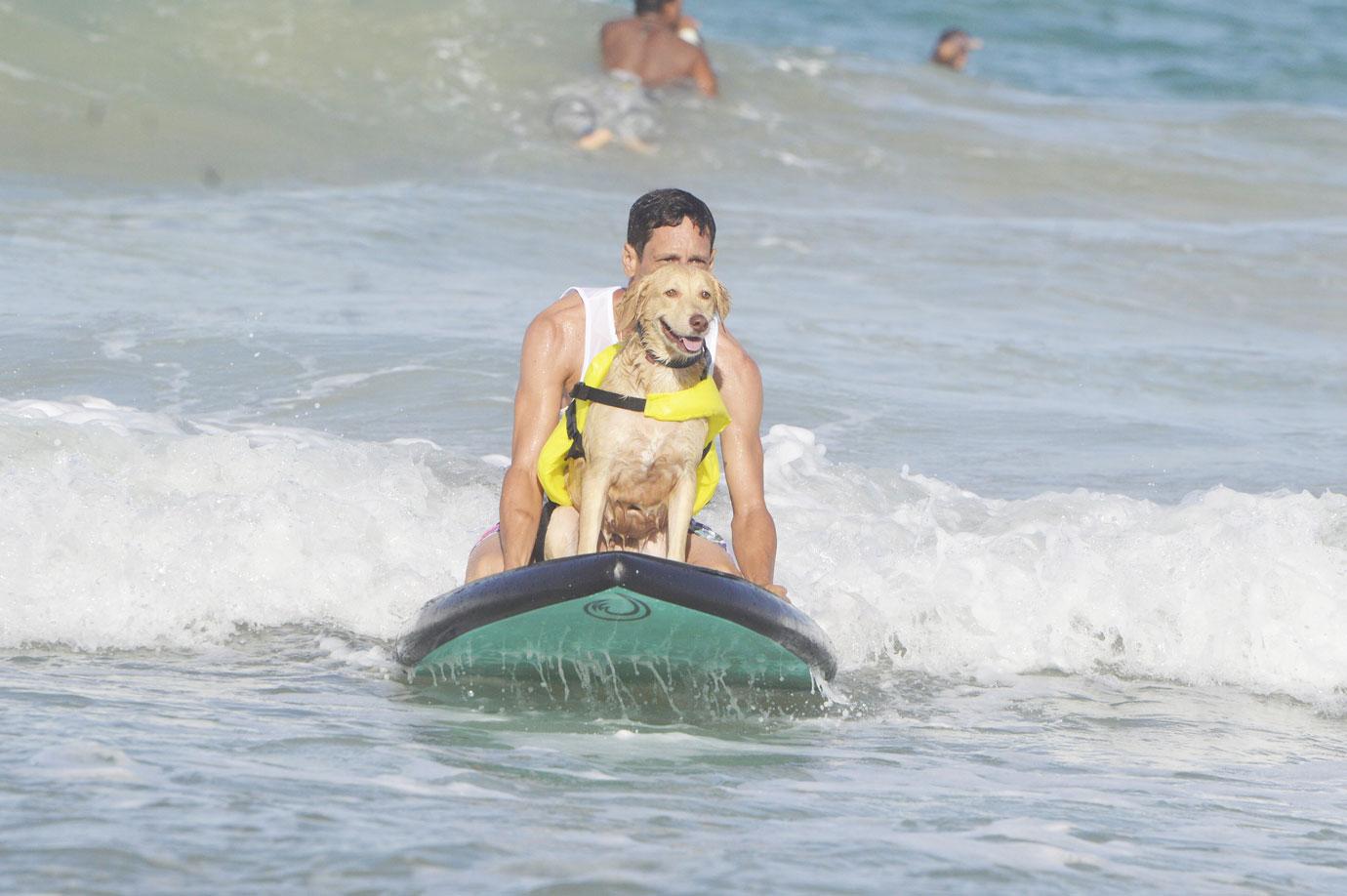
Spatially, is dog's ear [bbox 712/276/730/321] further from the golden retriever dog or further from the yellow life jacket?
the yellow life jacket

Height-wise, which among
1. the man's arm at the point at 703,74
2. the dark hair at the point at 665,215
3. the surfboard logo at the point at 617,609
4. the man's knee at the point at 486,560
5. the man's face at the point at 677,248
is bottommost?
the surfboard logo at the point at 617,609

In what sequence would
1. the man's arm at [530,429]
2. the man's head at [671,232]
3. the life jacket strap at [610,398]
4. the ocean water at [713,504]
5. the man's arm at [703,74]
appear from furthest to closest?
the man's arm at [703,74] → the man's arm at [530,429] → the man's head at [671,232] → the life jacket strap at [610,398] → the ocean water at [713,504]

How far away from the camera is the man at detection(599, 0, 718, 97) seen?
1689 centimetres

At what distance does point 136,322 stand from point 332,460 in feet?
9.56

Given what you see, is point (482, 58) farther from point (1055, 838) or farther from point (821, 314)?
point (1055, 838)

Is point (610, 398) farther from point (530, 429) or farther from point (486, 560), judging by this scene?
point (486, 560)

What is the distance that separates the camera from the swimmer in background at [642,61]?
16.6 m

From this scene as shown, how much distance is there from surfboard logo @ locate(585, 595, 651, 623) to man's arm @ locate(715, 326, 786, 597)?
0.53 meters

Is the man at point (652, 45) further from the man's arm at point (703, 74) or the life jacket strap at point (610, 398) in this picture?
the life jacket strap at point (610, 398)

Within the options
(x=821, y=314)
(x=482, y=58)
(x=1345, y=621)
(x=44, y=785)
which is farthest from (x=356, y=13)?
(x=44, y=785)

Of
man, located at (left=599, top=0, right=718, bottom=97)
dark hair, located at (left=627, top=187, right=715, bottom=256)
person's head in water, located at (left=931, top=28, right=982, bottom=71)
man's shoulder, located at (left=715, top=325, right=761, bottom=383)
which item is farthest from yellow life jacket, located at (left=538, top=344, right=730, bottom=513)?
person's head in water, located at (left=931, top=28, right=982, bottom=71)

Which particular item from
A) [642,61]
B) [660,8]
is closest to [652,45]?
[642,61]

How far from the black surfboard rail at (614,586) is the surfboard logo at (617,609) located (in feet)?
0.19

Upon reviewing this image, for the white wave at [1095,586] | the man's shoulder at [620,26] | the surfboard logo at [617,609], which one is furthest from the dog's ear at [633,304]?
the man's shoulder at [620,26]
